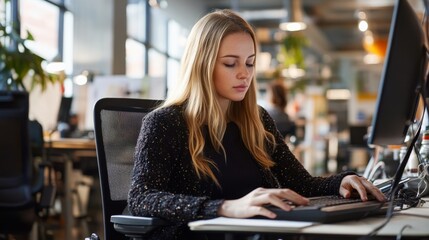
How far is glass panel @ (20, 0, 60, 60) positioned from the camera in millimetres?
8180

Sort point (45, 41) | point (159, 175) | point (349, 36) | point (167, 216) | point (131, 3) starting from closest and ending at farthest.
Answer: point (167, 216), point (159, 175), point (45, 41), point (131, 3), point (349, 36)

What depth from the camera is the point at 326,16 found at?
18.5 metres

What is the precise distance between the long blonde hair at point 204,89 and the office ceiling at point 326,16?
388 inches

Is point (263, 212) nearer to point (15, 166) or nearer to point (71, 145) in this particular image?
point (15, 166)

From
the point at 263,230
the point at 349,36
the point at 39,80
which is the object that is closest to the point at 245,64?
the point at 263,230

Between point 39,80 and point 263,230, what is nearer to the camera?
point 263,230

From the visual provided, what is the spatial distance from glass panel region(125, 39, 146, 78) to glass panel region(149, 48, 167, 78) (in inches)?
18.8

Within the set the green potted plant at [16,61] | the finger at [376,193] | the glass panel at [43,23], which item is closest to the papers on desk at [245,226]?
the finger at [376,193]

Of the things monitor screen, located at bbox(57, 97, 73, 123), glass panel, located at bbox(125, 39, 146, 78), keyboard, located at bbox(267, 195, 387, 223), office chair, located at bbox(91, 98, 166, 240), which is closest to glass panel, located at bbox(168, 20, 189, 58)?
glass panel, located at bbox(125, 39, 146, 78)

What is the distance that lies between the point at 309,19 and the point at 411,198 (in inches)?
653

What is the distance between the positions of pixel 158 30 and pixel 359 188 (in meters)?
11.7

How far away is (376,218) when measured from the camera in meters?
1.57

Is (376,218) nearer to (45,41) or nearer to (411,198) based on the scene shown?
(411,198)

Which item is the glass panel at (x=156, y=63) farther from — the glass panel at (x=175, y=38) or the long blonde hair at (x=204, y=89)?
the long blonde hair at (x=204, y=89)
